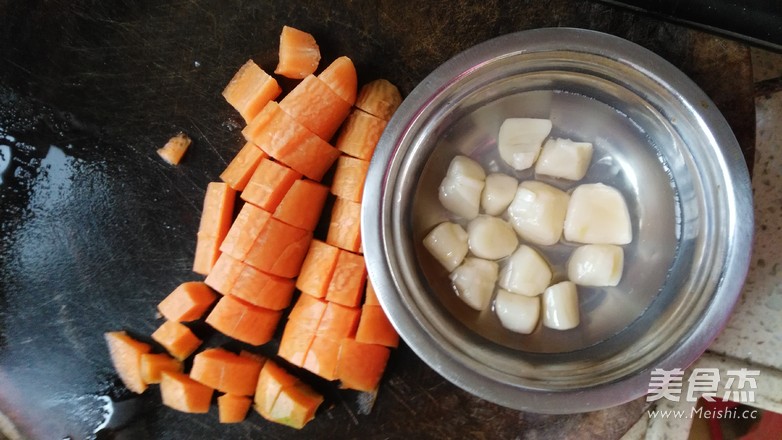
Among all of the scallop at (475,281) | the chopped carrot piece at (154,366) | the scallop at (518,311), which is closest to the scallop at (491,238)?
the scallop at (475,281)

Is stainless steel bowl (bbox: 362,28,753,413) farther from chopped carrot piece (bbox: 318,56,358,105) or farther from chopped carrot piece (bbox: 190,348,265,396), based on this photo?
chopped carrot piece (bbox: 190,348,265,396)

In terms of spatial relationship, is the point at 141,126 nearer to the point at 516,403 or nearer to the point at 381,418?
the point at 381,418

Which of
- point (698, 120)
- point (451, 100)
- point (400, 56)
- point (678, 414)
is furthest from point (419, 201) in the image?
point (678, 414)

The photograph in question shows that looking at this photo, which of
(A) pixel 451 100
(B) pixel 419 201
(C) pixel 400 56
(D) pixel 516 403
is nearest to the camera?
(D) pixel 516 403

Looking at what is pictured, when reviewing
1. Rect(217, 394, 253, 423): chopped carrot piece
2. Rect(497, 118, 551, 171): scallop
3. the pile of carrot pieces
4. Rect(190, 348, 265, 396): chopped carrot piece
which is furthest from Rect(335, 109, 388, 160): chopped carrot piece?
Rect(217, 394, 253, 423): chopped carrot piece

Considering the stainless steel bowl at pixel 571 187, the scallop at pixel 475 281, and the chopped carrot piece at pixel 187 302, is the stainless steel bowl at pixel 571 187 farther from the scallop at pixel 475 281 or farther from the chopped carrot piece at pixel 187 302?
the chopped carrot piece at pixel 187 302
